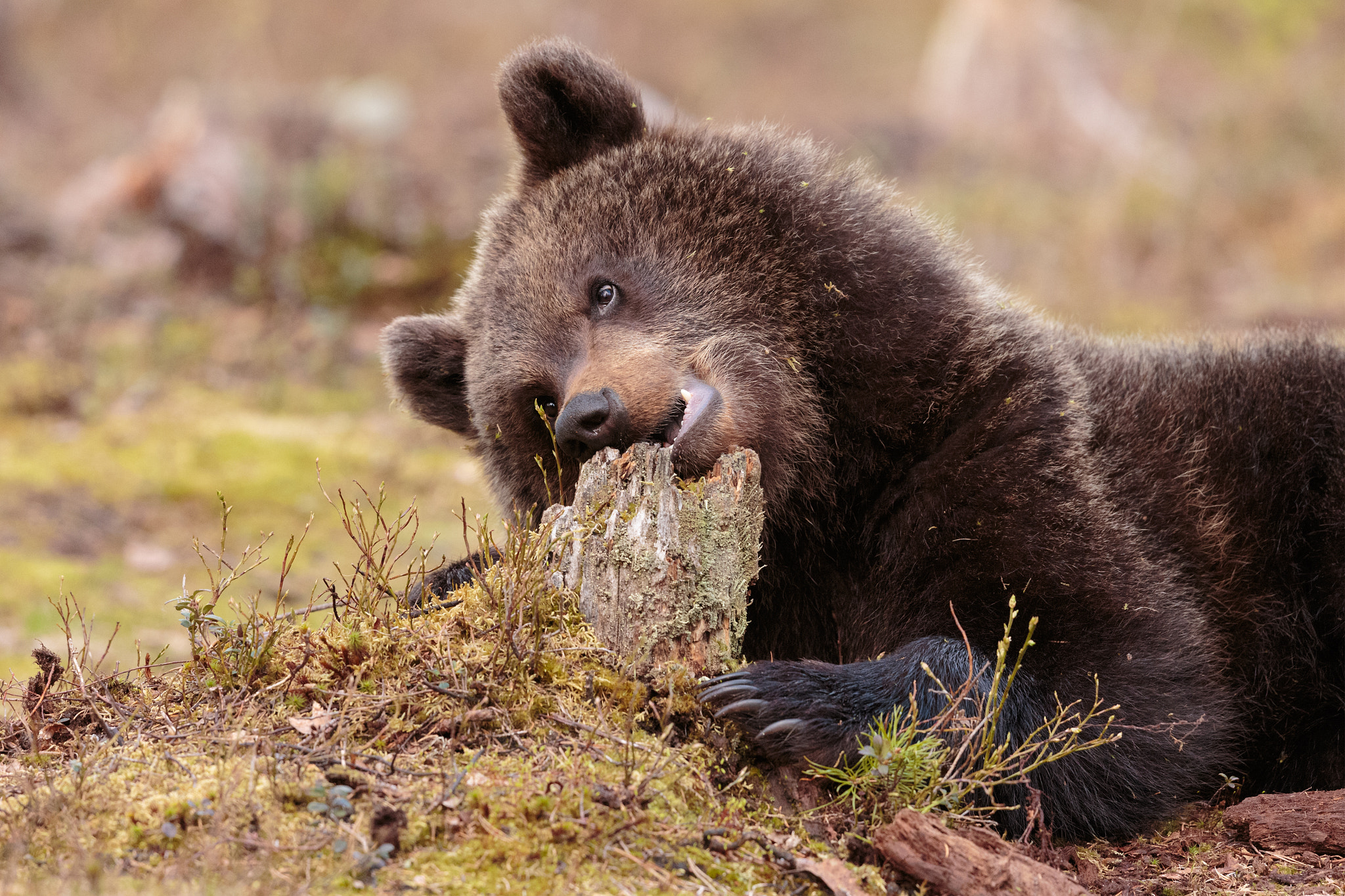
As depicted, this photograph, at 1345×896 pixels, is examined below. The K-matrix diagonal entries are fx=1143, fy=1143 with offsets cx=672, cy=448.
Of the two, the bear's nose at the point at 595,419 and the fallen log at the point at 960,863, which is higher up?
the bear's nose at the point at 595,419

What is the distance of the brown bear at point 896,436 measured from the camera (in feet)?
12.9

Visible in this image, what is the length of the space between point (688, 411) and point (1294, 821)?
2.46m

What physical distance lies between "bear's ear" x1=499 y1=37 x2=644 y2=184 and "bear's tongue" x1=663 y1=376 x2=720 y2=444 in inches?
53.0

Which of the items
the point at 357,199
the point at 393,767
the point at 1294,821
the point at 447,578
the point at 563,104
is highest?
the point at 357,199

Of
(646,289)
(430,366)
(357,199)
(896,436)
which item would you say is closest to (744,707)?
(896,436)

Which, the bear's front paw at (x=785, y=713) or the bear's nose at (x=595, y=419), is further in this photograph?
the bear's nose at (x=595, y=419)

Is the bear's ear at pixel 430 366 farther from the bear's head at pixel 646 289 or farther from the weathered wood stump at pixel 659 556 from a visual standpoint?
the weathered wood stump at pixel 659 556

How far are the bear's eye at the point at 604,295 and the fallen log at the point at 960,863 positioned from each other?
2.29 m

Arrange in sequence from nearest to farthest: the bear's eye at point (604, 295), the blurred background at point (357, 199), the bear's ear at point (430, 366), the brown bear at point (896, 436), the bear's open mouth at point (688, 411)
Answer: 1. the brown bear at point (896, 436)
2. the bear's open mouth at point (688, 411)
3. the bear's eye at point (604, 295)
4. the bear's ear at point (430, 366)
5. the blurred background at point (357, 199)

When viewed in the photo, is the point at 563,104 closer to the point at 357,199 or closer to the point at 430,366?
the point at 430,366

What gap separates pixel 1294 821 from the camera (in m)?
3.79

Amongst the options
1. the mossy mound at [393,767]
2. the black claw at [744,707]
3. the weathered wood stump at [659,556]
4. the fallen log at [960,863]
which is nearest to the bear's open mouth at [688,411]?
the weathered wood stump at [659,556]

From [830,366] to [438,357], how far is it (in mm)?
1767

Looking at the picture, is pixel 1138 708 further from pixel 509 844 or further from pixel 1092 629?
pixel 509 844
